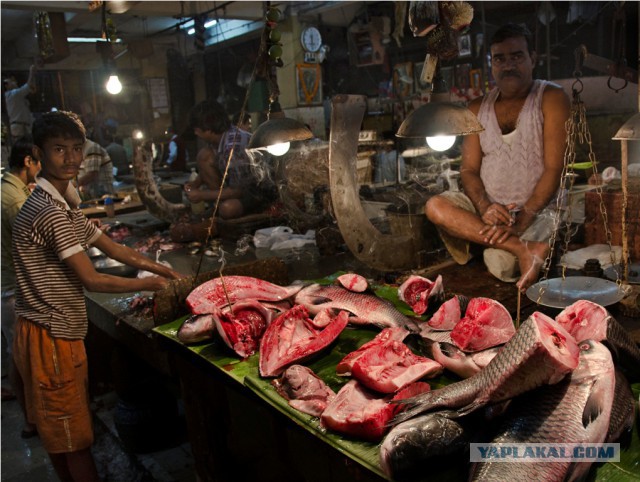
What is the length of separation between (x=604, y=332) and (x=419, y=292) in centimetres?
140

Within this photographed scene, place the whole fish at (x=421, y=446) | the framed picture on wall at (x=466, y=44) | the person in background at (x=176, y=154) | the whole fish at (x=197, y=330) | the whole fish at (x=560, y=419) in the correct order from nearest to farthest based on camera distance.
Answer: the whole fish at (x=560, y=419), the whole fish at (x=421, y=446), the whole fish at (x=197, y=330), the framed picture on wall at (x=466, y=44), the person in background at (x=176, y=154)

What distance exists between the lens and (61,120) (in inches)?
137

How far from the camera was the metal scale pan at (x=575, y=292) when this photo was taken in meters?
3.06

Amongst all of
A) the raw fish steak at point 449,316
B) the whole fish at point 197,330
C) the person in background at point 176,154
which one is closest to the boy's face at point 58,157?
the whole fish at point 197,330

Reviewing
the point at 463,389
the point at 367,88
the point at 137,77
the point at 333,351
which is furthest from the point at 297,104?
the point at 463,389

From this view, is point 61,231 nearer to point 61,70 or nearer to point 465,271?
point 465,271

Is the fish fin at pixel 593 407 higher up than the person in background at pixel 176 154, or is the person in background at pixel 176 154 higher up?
the person in background at pixel 176 154

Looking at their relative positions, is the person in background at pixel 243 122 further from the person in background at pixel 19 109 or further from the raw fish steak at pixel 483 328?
the person in background at pixel 19 109

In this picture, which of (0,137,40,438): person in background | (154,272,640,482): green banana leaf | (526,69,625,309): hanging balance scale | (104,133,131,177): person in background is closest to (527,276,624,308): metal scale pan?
(526,69,625,309): hanging balance scale

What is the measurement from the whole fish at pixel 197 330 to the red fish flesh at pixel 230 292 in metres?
0.24

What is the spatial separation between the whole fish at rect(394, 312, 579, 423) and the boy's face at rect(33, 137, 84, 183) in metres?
2.62

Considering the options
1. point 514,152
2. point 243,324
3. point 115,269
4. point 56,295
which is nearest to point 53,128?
point 56,295

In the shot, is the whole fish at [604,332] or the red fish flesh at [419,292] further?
the red fish flesh at [419,292]

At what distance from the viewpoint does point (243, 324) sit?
3227 mm
